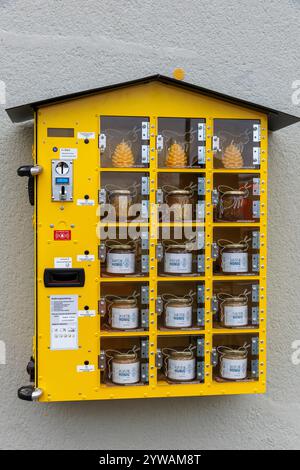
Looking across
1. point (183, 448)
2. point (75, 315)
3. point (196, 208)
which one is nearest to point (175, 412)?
point (183, 448)

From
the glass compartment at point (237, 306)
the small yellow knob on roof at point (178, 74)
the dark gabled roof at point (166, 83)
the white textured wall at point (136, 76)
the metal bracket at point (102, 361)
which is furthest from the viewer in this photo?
the small yellow knob on roof at point (178, 74)

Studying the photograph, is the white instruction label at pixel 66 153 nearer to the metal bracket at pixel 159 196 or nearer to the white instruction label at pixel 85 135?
the white instruction label at pixel 85 135

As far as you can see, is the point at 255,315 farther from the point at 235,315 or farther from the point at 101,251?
the point at 101,251

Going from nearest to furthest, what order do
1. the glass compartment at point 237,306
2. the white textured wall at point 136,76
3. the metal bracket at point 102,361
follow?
the metal bracket at point 102,361
the glass compartment at point 237,306
the white textured wall at point 136,76

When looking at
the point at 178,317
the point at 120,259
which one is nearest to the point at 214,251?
the point at 178,317

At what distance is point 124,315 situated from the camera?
9.25 ft

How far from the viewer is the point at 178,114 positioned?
2797 mm

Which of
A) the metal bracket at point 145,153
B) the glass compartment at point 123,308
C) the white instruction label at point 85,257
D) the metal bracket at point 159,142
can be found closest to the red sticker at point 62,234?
the white instruction label at point 85,257

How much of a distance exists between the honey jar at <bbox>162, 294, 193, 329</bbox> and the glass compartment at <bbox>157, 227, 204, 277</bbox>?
0.16 m

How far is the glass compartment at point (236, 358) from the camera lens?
2865 mm

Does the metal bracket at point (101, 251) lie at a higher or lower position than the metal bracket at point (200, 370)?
higher

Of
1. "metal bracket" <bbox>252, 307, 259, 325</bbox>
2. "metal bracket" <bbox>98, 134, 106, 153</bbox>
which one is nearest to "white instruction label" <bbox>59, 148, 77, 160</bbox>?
"metal bracket" <bbox>98, 134, 106, 153</bbox>

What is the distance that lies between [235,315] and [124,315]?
62 centimetres

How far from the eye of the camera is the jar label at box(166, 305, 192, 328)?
9.35ft
